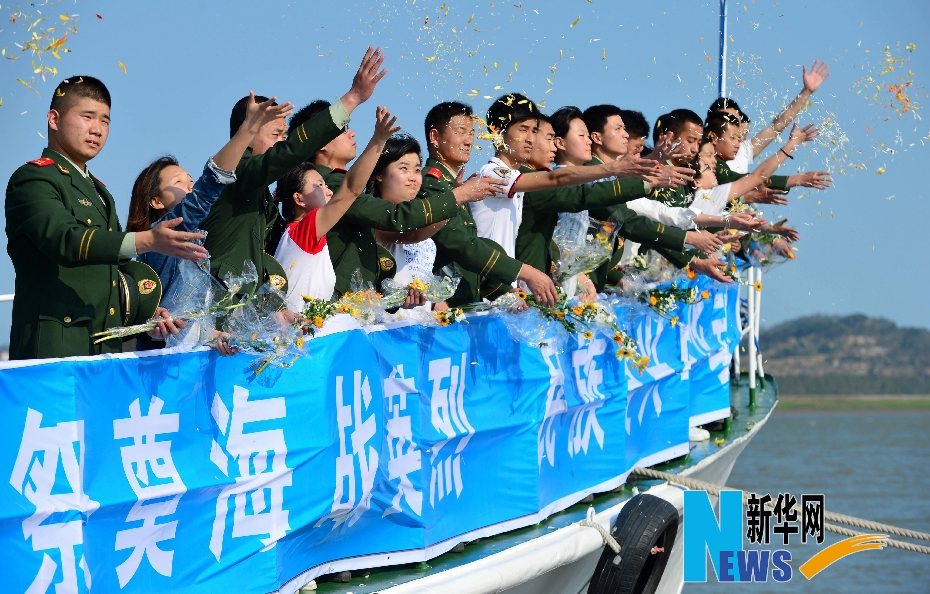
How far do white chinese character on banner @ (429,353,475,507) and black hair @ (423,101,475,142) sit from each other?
1377 mm

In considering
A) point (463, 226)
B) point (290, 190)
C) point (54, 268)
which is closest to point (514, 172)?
point (463, 226)

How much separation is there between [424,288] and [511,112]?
1.77 m

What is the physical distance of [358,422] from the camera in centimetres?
505

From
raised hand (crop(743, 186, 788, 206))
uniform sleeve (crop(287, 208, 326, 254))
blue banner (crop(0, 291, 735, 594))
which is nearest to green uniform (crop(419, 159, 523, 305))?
blue banner (crop(0, 291, 735, 594))

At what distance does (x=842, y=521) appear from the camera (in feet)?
22.5

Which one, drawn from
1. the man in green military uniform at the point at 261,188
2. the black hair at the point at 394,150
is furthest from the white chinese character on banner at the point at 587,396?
the man in green military uniform at the point at 261,188

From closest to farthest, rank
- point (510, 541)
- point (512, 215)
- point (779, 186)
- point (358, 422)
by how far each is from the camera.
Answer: point (358, 422), point (510, 541), point (512, 215), point (779, 186)

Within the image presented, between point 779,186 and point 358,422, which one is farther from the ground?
point 779,186

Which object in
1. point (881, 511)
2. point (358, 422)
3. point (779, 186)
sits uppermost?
point (779, 186)

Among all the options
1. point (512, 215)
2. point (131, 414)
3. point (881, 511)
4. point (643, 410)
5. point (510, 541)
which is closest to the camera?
point (131, 414)

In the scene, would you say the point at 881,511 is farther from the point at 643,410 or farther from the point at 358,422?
the point at 358,422

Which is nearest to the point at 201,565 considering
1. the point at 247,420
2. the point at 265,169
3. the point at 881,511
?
the point at 247,420

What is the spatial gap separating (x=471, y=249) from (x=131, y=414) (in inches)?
101

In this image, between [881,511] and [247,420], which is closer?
[247,420]
